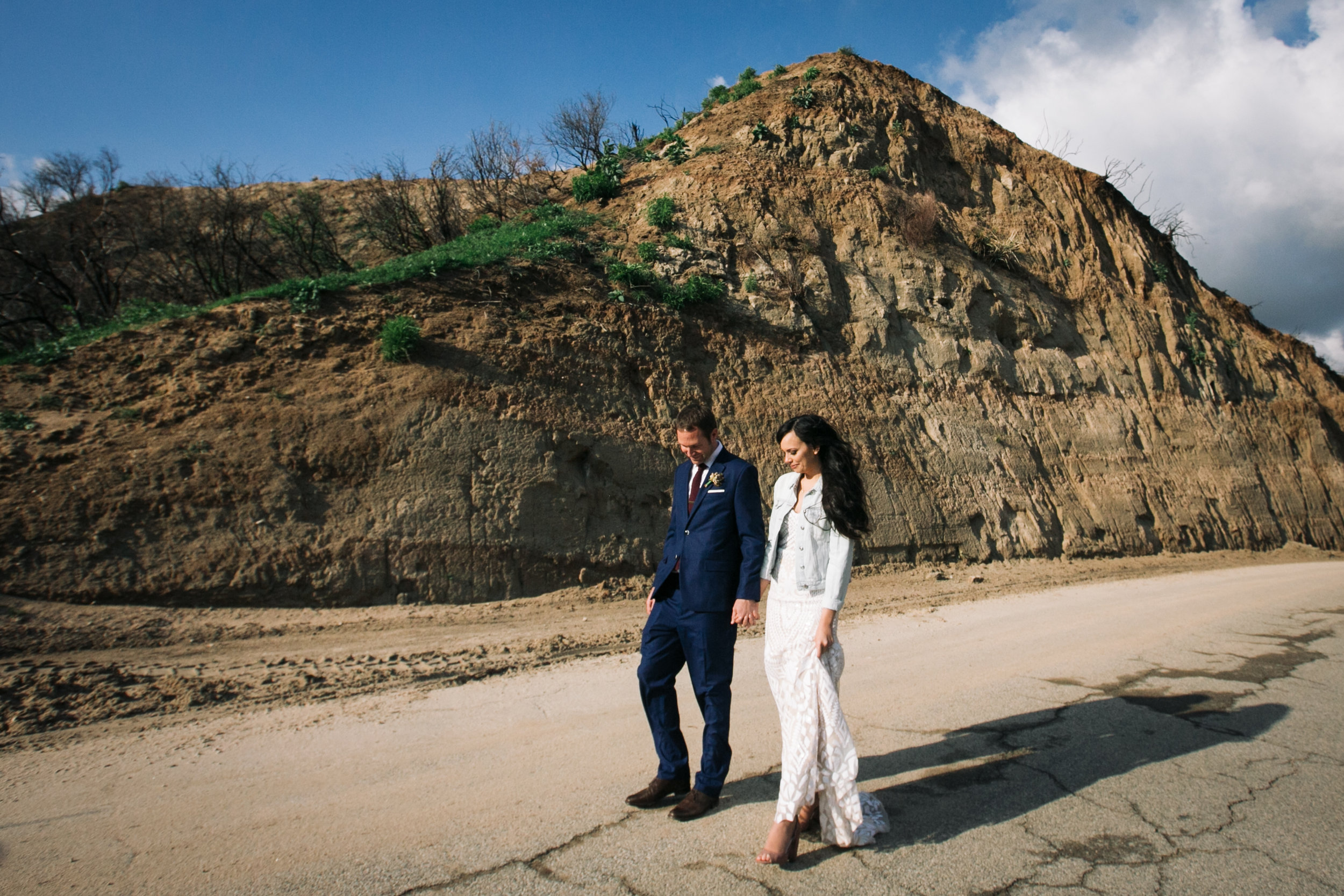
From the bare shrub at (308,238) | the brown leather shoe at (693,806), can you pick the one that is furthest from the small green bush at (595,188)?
the brown leather shoe at (693,806)

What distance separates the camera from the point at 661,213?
610 inches

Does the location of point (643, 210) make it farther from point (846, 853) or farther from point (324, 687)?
point (846, 853)

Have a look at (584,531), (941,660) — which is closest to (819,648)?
(941,660)

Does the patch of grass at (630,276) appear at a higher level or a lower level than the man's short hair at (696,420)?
higher

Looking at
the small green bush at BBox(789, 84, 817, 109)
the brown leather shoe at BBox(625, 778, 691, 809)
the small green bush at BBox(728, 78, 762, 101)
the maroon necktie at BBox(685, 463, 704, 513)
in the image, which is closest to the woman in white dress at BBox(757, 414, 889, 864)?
the maroon necktie at BBox(685, 463, 704, 513)

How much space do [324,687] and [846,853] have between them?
4.68m

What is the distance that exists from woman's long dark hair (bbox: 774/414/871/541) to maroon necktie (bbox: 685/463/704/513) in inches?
20.9

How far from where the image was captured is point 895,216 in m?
17.7

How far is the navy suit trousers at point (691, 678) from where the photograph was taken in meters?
3.63

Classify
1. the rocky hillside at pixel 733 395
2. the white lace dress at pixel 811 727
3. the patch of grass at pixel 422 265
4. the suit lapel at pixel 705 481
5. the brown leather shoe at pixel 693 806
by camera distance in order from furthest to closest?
the patch of grass at pixel 422 265, the rocky hillside at pixel 733 395, the suit lapel at pixel 705 481, the brown leather shoe at pixel 693 806, the white lace dress at pixel 811 727

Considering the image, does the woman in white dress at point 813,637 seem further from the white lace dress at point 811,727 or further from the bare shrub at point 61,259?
the bare shrub at point 61,259

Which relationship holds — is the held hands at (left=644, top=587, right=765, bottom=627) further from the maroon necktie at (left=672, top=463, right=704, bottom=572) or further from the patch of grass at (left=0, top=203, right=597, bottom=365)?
the patch of grass at (left=0, top=203, right=597, bottom=365)

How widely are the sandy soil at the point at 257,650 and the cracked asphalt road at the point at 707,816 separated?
515mm

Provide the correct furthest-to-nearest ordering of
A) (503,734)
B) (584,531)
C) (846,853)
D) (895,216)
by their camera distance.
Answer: (895,216) → (584,531) → (503,734) → (846,853)
